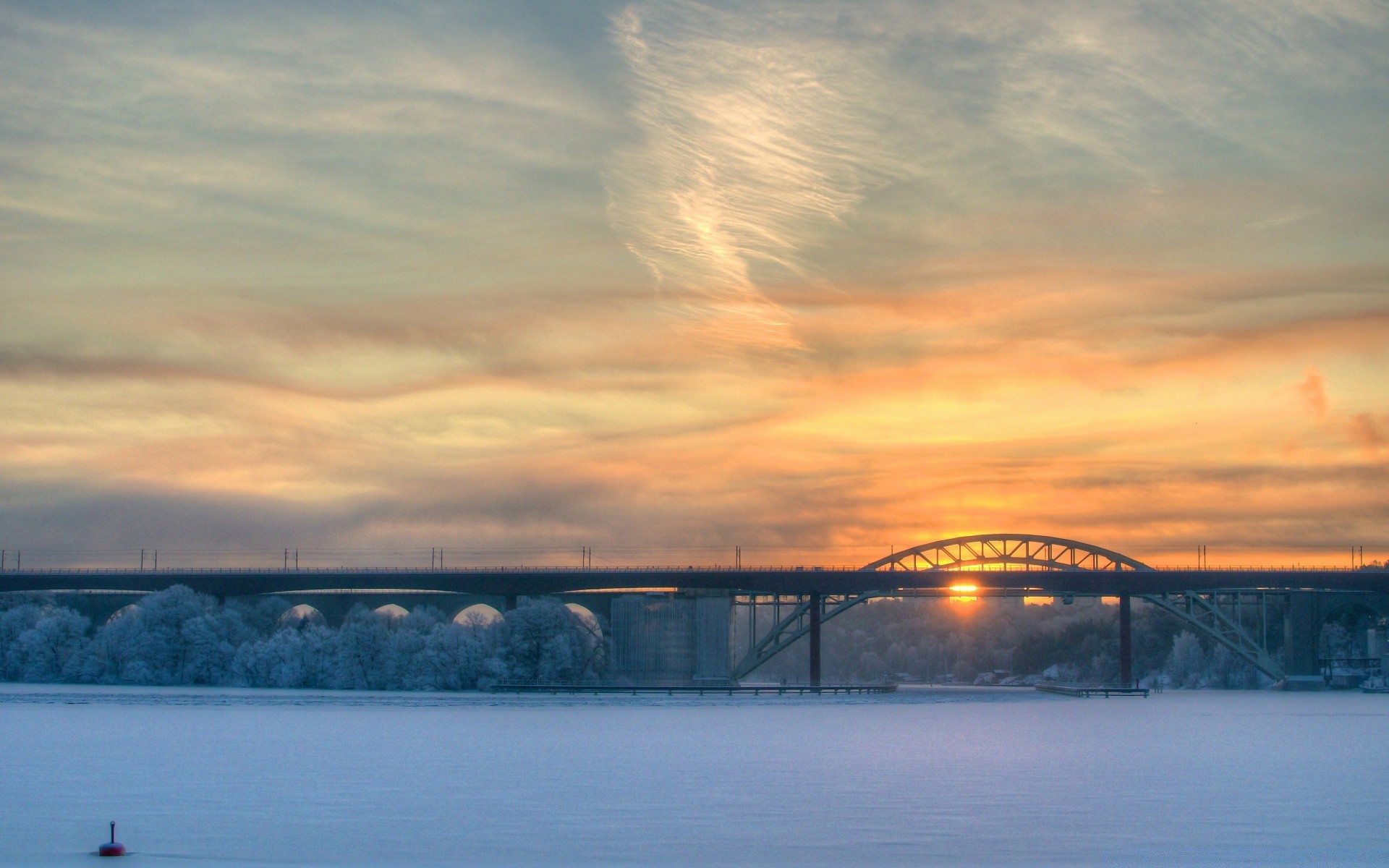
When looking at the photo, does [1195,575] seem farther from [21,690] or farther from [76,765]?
[76,765]

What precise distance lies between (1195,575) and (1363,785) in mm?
94574

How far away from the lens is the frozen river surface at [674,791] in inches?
1065

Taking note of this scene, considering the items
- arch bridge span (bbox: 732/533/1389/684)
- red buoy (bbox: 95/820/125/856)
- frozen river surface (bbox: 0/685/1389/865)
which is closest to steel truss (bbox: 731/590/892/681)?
arch bridge span (bbox: 732/533/1389/684)

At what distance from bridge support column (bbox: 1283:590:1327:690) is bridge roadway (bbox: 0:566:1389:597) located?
5.31 feet

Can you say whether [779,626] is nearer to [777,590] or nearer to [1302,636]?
[777,590]

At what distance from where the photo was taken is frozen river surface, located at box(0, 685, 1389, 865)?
27047mm

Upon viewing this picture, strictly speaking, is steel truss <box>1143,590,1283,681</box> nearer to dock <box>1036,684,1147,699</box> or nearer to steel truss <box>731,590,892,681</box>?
dock <box>1036,684,1147,699</box>

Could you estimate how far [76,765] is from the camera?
139 feet

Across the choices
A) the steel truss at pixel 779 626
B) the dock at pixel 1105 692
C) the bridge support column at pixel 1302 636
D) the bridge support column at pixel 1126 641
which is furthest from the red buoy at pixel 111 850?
the bridge support column at pixel 1302 636

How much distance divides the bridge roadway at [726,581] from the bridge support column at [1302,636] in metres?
1.62

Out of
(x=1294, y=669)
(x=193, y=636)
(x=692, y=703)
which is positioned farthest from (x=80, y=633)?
(x=1294, y=669)

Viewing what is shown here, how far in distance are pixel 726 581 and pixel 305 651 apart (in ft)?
117

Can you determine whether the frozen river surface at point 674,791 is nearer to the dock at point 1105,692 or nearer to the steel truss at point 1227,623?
the dock at point 1105,692

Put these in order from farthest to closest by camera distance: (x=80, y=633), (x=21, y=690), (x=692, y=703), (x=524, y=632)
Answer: (x=80, y=633)
(x=524, y=632)
(x=21, y=690)
(x=692, y=703)
